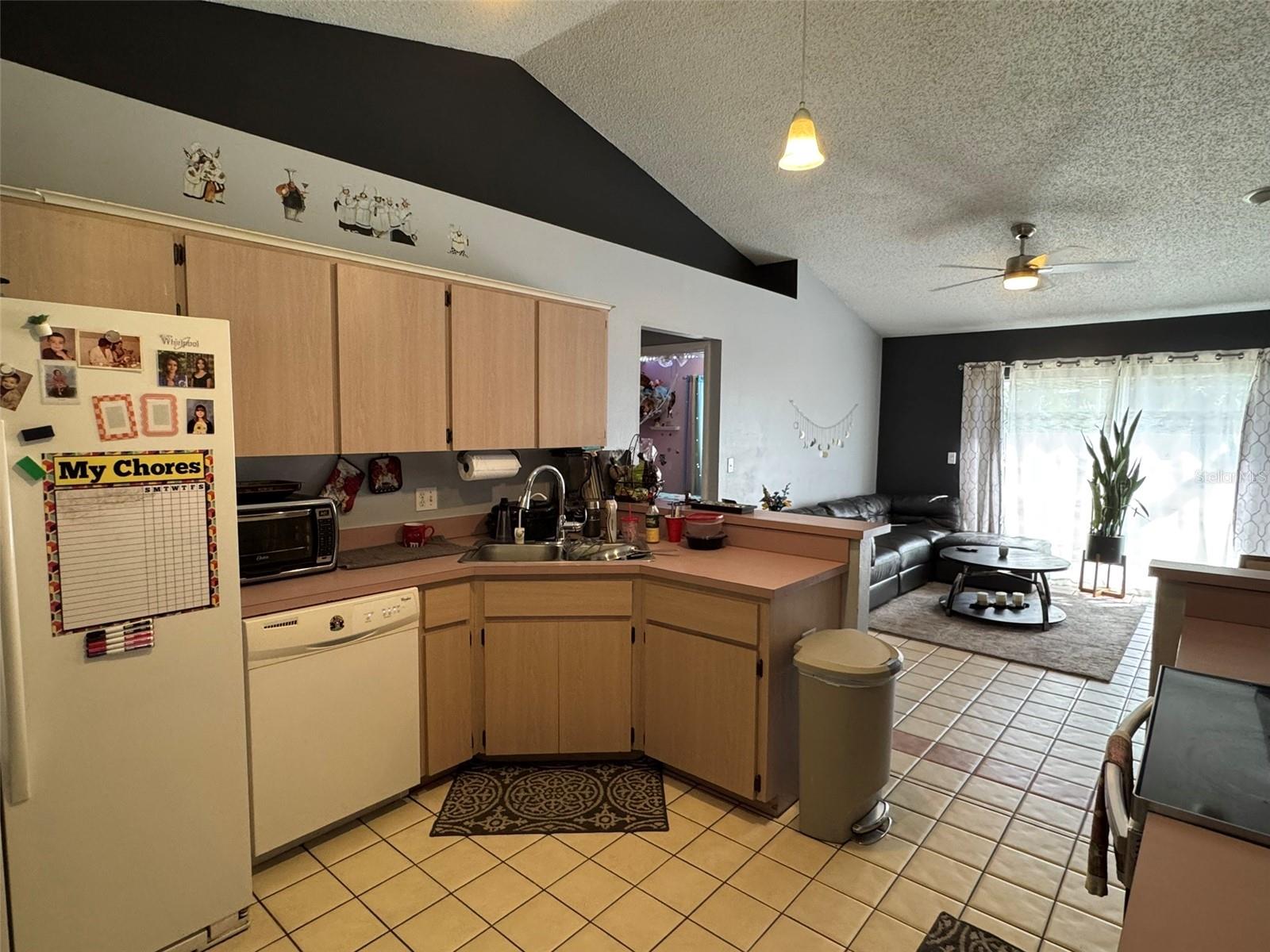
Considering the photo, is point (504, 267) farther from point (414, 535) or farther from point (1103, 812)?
point (1103, 812)

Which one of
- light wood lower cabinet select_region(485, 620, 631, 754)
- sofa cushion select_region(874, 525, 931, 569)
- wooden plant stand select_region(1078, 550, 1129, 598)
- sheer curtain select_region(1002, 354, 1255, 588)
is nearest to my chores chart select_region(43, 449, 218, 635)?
light wood lower cabinet select_region(485, 620, 631, 754)

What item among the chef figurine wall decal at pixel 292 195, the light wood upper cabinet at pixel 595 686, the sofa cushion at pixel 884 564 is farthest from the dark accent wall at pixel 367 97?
the sofa cushion at pixel 884 564

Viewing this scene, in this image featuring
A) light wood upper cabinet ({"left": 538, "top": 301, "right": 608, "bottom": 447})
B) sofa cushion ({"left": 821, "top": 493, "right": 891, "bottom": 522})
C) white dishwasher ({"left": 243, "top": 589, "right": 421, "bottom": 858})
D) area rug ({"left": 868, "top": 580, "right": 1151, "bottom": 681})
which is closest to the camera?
white dishwasher ({"left": 243, "top": 589, "right": 421, "bottom": 858})

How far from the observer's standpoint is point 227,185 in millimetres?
2428

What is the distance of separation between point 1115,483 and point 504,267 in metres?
5.55

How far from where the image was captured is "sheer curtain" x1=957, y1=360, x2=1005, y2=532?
6531 mm

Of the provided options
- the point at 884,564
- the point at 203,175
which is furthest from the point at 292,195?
the point at 884,564

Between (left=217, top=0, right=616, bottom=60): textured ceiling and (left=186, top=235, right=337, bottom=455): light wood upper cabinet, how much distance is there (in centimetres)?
108

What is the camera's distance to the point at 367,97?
284 cm

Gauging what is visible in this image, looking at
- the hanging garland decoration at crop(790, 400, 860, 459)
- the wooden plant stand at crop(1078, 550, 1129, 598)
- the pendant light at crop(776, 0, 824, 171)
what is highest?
the pendant light at crop(776, 0, 824, 171)

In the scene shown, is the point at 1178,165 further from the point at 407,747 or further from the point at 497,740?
the point at 407,747

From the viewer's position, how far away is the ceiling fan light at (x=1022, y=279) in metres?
3.97

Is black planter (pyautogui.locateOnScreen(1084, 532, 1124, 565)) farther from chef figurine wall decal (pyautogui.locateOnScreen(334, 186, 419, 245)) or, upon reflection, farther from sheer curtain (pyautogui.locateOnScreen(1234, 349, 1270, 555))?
chef figurine wall decal (pyautogui.locateOnScreen(334, 186, 419, 245))

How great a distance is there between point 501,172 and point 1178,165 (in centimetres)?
362
